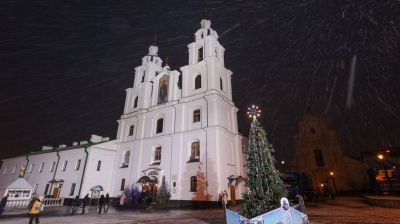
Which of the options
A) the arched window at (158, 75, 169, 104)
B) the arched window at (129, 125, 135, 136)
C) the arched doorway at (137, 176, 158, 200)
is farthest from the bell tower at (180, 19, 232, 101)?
the arched doorway at (137, 176, 158, 200)

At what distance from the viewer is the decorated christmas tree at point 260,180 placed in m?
8.85

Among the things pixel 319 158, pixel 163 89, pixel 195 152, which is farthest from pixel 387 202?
pixel 163 89

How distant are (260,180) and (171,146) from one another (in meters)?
17.7

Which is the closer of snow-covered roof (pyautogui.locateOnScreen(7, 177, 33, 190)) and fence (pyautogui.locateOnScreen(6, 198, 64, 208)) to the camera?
fence (pyautogui.locateOnScreen(6, 198, 64, 208))

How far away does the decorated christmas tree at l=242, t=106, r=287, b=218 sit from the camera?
885 centimetres

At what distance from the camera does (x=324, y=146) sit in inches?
1582

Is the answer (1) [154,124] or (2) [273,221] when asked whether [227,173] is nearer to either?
(1) [154,124]

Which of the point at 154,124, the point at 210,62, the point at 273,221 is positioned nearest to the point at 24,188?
the point at 154,124

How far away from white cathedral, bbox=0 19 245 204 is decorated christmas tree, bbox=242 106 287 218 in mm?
12235

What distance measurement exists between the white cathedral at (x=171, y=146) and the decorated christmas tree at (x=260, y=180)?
40.1ft

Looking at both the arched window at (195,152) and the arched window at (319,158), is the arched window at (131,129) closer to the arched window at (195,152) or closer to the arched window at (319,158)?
the arched window at (195,152)

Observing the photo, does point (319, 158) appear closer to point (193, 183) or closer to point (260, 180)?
point (193, 183)

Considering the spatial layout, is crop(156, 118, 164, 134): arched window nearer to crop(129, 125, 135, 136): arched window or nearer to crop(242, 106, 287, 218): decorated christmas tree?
crop(129, 125, 135, 136): arched window

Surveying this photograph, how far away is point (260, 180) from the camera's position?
927cm
